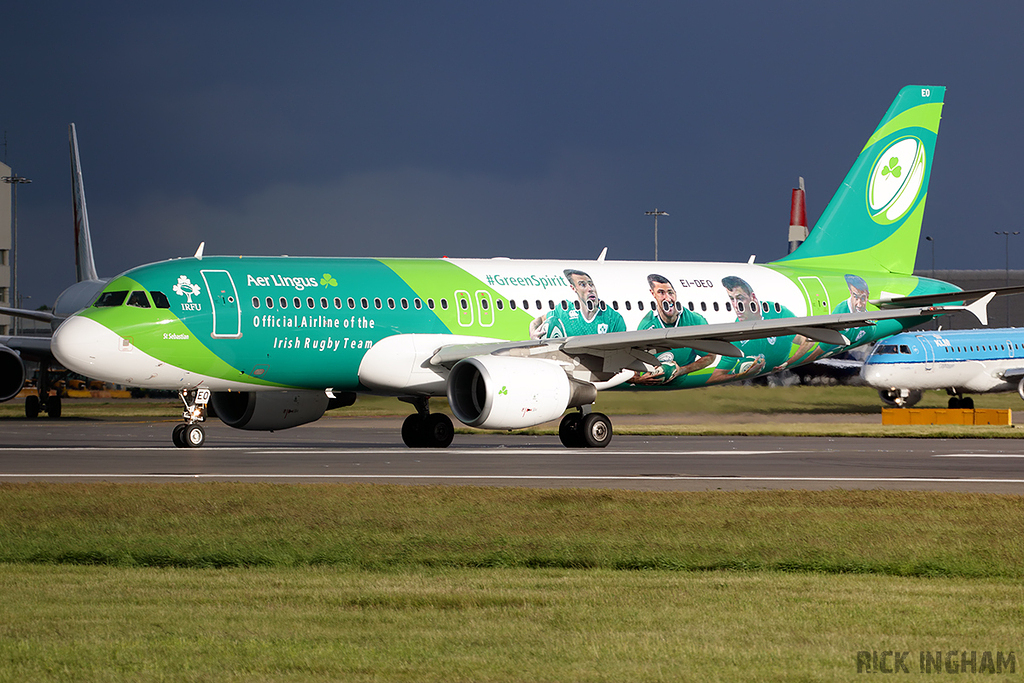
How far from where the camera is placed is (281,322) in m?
23.6

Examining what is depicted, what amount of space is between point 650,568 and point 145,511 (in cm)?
543

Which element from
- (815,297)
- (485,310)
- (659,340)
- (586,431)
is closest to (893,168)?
(815,297)

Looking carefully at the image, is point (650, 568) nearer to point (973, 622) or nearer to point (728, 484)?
point (973, 622)

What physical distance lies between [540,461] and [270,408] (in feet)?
22.5

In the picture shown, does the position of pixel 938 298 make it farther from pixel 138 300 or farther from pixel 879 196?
pixel 138 300

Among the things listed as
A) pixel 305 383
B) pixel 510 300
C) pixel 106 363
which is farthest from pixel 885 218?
pixel 106 363

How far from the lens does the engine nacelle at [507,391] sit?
22531 millimetres

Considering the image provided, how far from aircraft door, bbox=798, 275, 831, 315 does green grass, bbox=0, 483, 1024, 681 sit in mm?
15390

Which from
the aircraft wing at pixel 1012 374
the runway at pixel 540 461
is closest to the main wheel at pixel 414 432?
the runway at pixel 540 461

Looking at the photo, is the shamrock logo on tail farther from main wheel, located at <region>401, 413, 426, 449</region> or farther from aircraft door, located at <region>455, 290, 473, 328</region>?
main wheel, located at <region>401, 413, 426, 449</region>

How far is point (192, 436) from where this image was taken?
2453 cm

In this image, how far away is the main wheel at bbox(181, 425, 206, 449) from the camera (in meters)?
24.5

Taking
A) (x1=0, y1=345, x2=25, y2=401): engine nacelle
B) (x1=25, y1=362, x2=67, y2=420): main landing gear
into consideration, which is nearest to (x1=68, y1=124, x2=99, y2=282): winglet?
(x1=25, y1=362, x2=67, y2=420): main landing gear

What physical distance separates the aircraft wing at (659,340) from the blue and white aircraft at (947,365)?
2235 cm
